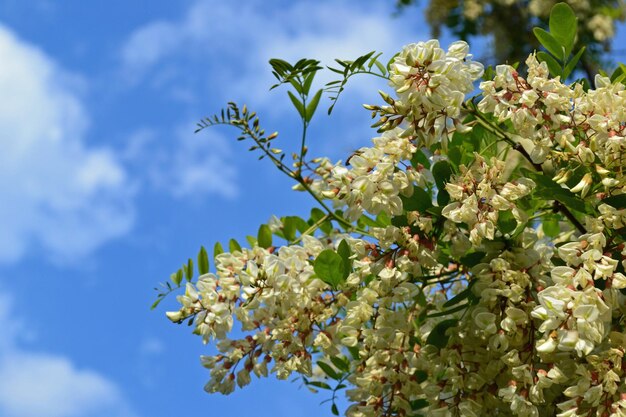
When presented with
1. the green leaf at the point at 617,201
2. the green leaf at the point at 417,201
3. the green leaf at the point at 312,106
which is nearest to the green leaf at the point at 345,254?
the green leaf at the point at 417,201

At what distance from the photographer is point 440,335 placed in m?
1.42

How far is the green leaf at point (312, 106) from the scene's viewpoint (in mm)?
1522

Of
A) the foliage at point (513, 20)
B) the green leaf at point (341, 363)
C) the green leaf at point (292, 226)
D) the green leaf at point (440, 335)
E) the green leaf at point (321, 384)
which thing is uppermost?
the foliage at point (513, 20)

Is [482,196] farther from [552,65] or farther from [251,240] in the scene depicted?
[251,240]

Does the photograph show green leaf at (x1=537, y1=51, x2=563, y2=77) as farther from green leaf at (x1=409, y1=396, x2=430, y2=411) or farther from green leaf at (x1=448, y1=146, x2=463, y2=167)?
green leaf at (x1=409, y1=396, x2=430, y2=411)

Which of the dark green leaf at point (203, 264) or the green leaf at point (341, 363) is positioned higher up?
the dark green leaf at point (203, 264)

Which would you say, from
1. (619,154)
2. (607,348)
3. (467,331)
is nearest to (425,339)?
(467,331)

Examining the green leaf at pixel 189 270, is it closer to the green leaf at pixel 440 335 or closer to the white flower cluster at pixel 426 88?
the green leaf at pixel 440 335

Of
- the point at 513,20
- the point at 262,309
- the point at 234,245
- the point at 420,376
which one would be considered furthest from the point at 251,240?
the point at 513,20

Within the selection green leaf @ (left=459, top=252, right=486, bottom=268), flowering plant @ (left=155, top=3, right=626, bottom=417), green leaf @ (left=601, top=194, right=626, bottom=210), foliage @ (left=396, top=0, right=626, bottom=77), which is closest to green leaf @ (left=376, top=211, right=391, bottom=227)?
flowering plant @ (left=155, top=3, right=626, bottom=417)

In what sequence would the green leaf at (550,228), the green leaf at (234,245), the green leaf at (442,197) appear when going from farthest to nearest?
1. the green leaf at (550,228)
2. the green leaf at (234,245)
3. the green leaf at (442,197)

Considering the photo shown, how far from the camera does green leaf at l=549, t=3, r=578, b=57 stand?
4.59ft

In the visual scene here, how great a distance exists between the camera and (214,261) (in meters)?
1.60

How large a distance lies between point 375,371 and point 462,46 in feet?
1.78
